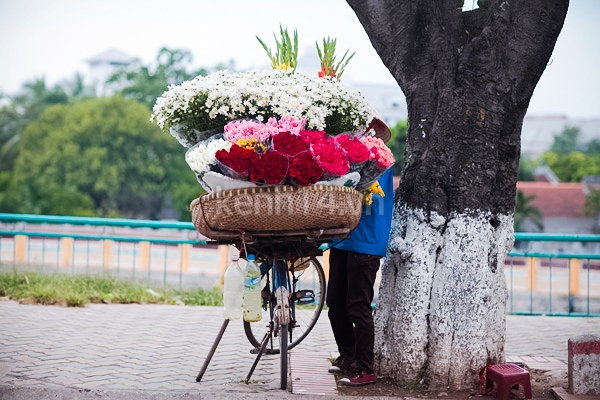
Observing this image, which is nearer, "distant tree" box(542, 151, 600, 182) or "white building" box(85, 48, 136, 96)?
"distant tree" box(542, 151, 600, 182)

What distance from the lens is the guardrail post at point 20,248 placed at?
472 inches

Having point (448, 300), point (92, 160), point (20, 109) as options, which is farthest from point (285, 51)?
point (20, 109)

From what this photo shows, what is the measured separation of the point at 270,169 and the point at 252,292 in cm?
103

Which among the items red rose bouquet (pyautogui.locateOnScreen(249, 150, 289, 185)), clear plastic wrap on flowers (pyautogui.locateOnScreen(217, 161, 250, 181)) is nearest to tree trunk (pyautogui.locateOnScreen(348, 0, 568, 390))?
red rose bouquet (pyautogui.locateOnScreen(249, 150, 289, 185))

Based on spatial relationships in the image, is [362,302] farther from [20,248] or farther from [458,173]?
[20,248]

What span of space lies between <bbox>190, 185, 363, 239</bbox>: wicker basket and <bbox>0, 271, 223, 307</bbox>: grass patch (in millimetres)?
4555

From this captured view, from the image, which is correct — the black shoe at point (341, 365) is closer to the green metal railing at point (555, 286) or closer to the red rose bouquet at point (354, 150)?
the red rose bouquet at point (354, 150)

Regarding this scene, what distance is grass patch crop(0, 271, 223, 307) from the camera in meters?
9.23

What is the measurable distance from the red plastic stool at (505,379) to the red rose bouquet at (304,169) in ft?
6.47

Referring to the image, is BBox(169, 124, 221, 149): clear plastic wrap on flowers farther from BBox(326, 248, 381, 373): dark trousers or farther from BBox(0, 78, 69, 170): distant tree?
BBox(0, 78, 69, 170): distant tree

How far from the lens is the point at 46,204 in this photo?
60.5m

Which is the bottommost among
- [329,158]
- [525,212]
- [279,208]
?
[279,208]

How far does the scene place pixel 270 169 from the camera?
493 cm

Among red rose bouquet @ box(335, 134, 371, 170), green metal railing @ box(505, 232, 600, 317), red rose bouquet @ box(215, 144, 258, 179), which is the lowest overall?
green metal railing @ box(505, 232, 600, 317)
